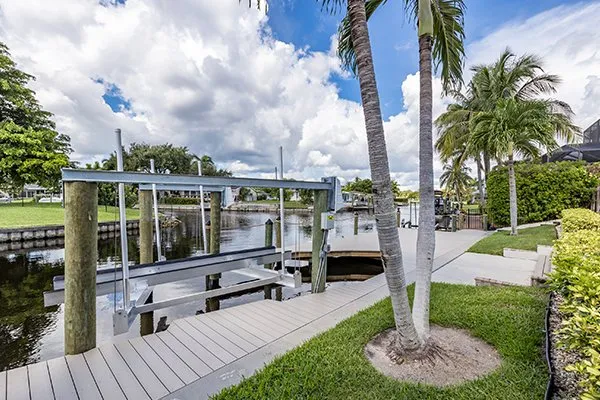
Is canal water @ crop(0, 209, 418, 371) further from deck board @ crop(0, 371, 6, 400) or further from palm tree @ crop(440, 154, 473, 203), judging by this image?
palm tree @ crop(440, 154, 473, 203)

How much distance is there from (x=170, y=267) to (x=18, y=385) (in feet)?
7.99

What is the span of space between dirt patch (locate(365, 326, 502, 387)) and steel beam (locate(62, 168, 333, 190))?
2552 millimetres

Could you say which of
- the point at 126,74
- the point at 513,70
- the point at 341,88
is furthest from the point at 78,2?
the point at 513,70

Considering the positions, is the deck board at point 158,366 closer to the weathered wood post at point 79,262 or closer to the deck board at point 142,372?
the deck board at point 142,372

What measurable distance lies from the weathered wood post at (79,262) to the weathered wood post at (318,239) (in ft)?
10.3

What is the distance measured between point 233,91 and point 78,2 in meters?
5.31

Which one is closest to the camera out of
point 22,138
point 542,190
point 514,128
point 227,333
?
point 227,333

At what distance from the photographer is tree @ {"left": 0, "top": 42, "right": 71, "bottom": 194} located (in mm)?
19016

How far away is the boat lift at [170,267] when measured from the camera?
126 inches

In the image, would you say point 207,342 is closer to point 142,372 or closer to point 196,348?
point 196,348

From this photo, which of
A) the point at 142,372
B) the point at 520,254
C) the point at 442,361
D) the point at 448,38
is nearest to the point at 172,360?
the point at 142,372

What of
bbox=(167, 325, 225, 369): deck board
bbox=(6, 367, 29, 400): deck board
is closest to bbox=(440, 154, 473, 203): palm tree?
bbox=(167, 325, 225, 369): deck board

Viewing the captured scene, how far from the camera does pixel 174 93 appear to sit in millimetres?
12312

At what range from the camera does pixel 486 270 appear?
632cm
